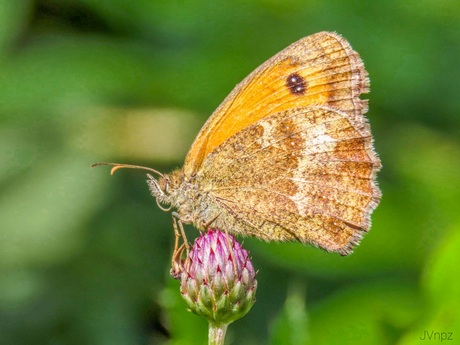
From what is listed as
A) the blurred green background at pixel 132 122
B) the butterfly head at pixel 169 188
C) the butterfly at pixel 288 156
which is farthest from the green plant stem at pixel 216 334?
the blurred green background at pixel 132 122

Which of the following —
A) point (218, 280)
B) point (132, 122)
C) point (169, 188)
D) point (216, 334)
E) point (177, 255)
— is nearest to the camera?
point (216, 334)

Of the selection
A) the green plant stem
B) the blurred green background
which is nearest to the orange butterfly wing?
the blurred green background

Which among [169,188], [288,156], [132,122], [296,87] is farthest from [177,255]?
[132,122]

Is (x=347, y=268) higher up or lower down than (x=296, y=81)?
lower down

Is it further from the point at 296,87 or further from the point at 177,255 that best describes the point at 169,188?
the point at 296,87

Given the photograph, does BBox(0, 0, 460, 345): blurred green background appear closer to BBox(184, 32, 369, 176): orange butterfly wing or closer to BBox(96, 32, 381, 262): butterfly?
BBox(96, 32, 381, 262): butterfly

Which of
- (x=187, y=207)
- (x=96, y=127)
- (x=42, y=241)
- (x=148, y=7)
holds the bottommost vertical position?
(x=42, y=241)

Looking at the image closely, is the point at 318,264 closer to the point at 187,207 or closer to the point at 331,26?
the point at 187,207

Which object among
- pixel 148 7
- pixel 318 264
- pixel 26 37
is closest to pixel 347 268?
pixel 318 264
